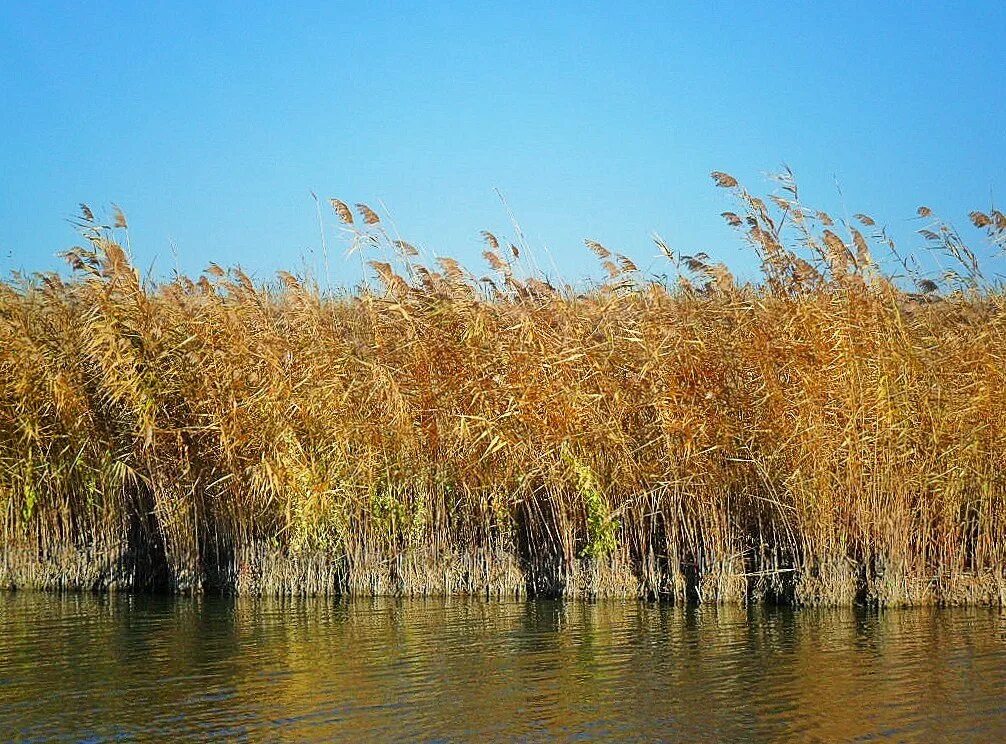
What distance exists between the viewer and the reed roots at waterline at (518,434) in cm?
787

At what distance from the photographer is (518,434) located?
331 inches

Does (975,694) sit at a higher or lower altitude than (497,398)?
lower

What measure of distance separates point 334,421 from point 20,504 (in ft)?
9.16

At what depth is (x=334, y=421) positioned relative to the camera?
8734 millimetres

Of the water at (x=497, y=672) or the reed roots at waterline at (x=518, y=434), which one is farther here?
the reed roots at waterline at (x=518, y=434)

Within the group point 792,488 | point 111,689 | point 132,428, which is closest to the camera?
point 111,689

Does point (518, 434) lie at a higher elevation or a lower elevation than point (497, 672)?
higher

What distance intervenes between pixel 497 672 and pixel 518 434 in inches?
96.6

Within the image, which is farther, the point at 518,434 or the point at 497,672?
the point at 518,434

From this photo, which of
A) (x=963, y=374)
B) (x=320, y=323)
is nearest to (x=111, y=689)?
(x=320, y=323)

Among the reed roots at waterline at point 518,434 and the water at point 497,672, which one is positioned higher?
the reed roots at waterline at point 518,434

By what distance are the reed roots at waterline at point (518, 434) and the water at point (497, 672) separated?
17.0 inches

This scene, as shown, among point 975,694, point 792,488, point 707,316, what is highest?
point 707,316

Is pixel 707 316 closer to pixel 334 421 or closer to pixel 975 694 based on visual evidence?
pixel 334 421
